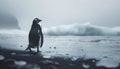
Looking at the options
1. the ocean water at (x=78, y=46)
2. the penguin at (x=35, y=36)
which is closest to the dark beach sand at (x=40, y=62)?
the ocean water at (x=78, y=46)

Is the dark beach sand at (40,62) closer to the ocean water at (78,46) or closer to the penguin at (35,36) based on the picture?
the ocean water at (78,46)

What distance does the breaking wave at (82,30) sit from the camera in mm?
3434

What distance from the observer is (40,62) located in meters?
3.17

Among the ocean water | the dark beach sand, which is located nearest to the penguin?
the ocean water

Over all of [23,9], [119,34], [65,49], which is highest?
[23,9]

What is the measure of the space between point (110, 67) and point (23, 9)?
5.48ft

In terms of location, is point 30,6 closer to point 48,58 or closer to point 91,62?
point 48,58

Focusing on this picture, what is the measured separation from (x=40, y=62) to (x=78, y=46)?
2.21ft

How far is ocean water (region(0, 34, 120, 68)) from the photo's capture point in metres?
3.26

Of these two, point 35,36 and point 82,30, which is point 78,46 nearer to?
point 82,30

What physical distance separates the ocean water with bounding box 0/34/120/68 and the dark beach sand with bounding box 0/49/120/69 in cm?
10

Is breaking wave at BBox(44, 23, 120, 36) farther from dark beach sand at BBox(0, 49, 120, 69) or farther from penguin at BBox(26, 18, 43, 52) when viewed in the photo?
dark beach sand at BBox(0, 49, 120, 69)

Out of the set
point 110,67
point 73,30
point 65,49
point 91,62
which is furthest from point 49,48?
point 110,67

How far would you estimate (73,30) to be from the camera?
11.4 ft
